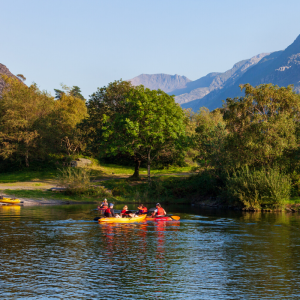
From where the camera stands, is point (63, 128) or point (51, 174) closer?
point (51, 174)

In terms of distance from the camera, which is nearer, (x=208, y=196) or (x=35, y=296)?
(x=35, y=296)

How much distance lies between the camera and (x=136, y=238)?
25.8 m

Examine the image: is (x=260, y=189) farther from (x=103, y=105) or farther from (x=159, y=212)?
(x=103, y=105)

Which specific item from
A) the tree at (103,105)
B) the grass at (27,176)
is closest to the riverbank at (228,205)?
the tree at (103,105)

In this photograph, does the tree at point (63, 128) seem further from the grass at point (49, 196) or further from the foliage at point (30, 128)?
Result: the grass at point (49, 196)

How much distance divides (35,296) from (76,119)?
6785 cm

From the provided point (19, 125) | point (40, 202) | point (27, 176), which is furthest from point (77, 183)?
point (19, 125)

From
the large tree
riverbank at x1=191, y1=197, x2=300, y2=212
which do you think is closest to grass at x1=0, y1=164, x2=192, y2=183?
the large tree

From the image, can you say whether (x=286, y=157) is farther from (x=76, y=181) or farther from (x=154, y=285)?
(x=154, y=285)

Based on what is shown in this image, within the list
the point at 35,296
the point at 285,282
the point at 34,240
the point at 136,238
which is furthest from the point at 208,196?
the point at 35,296

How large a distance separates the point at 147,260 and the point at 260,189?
2709 cm

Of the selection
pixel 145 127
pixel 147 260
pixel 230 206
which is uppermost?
pixel 145 127

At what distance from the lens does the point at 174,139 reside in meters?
59.2

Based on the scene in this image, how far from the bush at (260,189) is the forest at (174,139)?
115 mm
